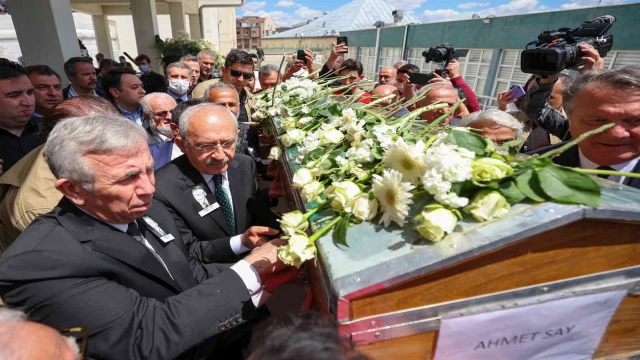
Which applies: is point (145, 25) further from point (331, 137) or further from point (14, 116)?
point (331, 137)

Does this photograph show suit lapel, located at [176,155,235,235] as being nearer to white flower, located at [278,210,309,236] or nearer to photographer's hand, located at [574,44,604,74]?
white flower, located at [278,210,309,236]

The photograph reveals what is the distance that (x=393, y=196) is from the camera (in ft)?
2.91

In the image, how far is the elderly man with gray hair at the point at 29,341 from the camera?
762mm

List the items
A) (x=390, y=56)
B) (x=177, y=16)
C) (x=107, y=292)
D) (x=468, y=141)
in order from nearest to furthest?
1. (x=468, y=141)
2. (x=107, y=292)
3. (x=177, y=16)
4. (x=390, y=56)

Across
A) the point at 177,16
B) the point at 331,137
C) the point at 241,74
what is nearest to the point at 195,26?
the point at 177,16

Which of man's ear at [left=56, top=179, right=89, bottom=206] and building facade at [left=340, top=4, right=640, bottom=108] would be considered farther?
building facade at [left=340, top=4, right=640, bottom=108]

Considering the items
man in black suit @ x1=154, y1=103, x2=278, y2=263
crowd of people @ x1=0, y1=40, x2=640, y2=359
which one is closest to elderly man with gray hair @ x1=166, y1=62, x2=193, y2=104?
crowd of people @ x1=0, y1=40, x2=640, y2=359

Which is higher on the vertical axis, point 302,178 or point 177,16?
point 177,16

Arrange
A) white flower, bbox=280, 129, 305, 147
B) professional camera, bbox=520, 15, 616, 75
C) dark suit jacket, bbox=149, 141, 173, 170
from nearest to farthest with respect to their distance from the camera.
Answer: white flower, bbox=280, 129, 305, 147
professional camera, bbox=520, 15, 616, 75
dark suit jacket, bbox=149, 141, 173, 170

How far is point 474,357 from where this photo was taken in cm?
92

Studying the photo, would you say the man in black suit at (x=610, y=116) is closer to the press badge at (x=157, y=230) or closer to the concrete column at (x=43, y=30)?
the press badge at (x=157, y=230)

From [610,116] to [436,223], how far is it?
1.32m

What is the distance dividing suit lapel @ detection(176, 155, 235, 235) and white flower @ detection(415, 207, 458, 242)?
62.5 inches

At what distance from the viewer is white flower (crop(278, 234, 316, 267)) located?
913mm
